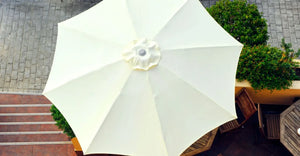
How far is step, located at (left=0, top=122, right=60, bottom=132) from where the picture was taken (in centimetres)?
777

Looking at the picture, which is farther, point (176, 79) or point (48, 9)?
point (48, 9)

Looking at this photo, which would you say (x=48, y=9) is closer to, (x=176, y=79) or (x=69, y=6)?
(x=69, y=6)

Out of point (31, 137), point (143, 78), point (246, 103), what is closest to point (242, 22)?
point (246, 103)

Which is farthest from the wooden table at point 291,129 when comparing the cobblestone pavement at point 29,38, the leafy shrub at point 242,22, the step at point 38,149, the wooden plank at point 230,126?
the cobblestone pavement at point 29,38

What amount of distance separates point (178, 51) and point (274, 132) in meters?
4.02

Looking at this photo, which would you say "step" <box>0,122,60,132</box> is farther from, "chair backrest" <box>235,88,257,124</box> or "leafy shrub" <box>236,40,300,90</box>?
"leafy shrub" <box>236,40,300,90</box>

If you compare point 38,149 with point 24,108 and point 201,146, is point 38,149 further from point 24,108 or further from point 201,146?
point 201,146

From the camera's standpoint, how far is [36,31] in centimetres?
890

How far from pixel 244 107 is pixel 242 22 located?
6.91ft

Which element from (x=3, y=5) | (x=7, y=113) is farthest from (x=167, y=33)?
(x=3, y=5)

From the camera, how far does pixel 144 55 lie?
451cm

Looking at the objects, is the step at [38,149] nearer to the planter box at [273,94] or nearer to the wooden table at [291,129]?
the planter box at [273,94]

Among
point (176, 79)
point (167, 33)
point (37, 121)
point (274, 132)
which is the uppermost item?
point (167, 33)

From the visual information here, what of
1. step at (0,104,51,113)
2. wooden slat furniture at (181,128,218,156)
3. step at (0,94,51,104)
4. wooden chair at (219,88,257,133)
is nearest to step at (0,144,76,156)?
step at (0,104,51,113)
